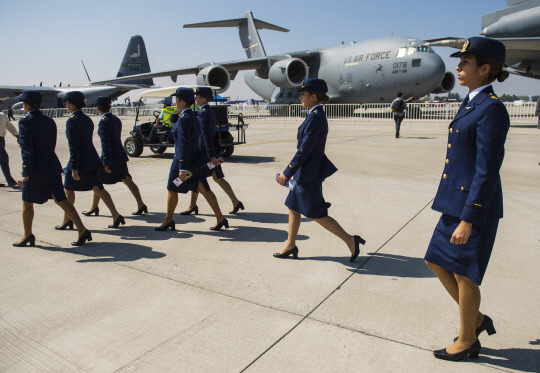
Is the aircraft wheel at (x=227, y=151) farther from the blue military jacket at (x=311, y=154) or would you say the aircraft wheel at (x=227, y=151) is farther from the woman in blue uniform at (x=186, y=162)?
the blue military jacket at (x=311, y=154)

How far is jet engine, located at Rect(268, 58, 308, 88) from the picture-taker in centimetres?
2619

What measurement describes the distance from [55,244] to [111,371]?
291 cm

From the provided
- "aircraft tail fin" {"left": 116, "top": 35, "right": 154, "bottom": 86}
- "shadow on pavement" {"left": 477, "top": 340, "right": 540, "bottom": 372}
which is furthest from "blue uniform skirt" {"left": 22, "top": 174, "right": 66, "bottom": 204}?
"aircraft tail fin" {"left": 116, "top": 35, "right": 154, "bottom": 86}

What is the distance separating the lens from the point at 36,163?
15.4 feet

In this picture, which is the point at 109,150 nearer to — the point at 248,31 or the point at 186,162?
the point at 186,162

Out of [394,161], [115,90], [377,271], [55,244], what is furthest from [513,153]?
[115,90]

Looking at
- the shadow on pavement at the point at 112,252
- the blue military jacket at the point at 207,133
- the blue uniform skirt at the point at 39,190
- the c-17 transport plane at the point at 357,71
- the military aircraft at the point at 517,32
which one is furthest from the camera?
the c-17 transport plane at the point at 357,71

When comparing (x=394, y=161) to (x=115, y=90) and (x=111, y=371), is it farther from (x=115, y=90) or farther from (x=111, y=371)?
(x=115, y=90)

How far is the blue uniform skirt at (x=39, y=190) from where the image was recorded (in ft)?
15.4

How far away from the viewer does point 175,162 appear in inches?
209

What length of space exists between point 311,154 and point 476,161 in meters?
1.92

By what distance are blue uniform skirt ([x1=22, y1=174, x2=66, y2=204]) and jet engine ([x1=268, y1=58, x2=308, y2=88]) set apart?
74.1 ft

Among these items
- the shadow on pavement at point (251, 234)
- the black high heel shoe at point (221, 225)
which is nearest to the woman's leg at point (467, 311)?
the shadow on pavement at point (251, 234)

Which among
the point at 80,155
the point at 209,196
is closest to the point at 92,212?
the point at 80,155
